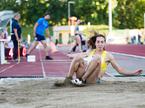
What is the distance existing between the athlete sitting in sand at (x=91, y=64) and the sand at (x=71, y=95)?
0.20 meters

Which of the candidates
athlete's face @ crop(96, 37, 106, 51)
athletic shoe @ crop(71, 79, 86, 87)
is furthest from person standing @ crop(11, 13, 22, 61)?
athlete's face @ crop(96, 37, 106, 51)

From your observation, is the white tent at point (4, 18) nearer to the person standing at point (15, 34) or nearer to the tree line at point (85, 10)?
the person standing at point (15, 34)

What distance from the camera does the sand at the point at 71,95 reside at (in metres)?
7.22

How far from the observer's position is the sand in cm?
722

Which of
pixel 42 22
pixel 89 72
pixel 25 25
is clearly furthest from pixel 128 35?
pixel 89 72

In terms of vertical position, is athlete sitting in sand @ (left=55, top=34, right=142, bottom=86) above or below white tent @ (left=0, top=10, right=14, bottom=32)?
below

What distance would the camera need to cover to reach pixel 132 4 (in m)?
93.6

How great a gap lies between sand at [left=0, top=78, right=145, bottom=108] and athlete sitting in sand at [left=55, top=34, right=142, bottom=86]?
0.20m

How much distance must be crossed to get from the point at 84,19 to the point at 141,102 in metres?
82.5

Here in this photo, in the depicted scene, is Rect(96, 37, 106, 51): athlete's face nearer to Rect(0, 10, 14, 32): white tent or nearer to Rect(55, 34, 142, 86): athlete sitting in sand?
Rect(55, 34, 142, 86): athlete sitting in sand

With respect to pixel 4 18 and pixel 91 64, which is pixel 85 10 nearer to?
pixel 4 18

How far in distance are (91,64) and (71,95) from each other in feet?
4.59

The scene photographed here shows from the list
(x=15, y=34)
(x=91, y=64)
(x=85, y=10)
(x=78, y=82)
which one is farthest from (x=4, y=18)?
(x=85, y=10)

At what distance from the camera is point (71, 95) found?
8367 millimetres
